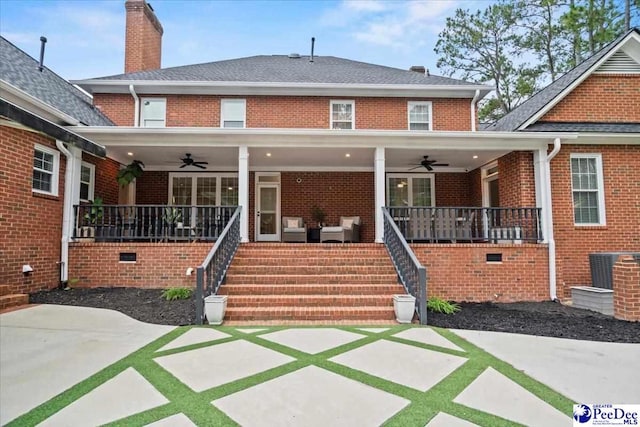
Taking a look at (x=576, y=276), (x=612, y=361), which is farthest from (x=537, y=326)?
(x=576, y=276)

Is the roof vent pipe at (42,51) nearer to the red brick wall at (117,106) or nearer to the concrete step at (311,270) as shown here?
the red brick wall at (117,106)

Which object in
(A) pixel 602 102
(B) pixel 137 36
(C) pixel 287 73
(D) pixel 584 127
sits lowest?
(D) pixel 584 127

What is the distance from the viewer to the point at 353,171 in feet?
35.8

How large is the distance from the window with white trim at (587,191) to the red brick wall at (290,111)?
12.0ft

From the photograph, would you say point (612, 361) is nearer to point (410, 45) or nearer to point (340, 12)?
point (340, 12)

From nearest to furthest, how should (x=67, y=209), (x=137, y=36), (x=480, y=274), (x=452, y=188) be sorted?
(x=480, y=274) → (x=67, y=209) → (x=452, y=188) → (x=137, y=36)

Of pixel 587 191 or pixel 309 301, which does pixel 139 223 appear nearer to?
pixel 309 301

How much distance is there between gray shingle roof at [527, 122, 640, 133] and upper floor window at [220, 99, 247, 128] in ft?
26.5

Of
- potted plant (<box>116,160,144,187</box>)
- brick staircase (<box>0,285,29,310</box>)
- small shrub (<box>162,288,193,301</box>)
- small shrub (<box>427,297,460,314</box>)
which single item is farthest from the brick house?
brick staircase (<box>0,285,29,310</box>)

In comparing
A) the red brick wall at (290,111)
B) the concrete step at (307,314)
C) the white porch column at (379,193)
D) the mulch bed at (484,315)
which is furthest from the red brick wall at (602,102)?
the concrete step at (307,314)

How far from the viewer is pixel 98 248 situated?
7086mm

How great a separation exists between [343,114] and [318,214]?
3.37 m

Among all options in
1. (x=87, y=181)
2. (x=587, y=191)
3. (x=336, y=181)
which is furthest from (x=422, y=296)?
(x=87, y=181)

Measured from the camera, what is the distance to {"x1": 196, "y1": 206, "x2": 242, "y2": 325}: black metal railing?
4914mm
